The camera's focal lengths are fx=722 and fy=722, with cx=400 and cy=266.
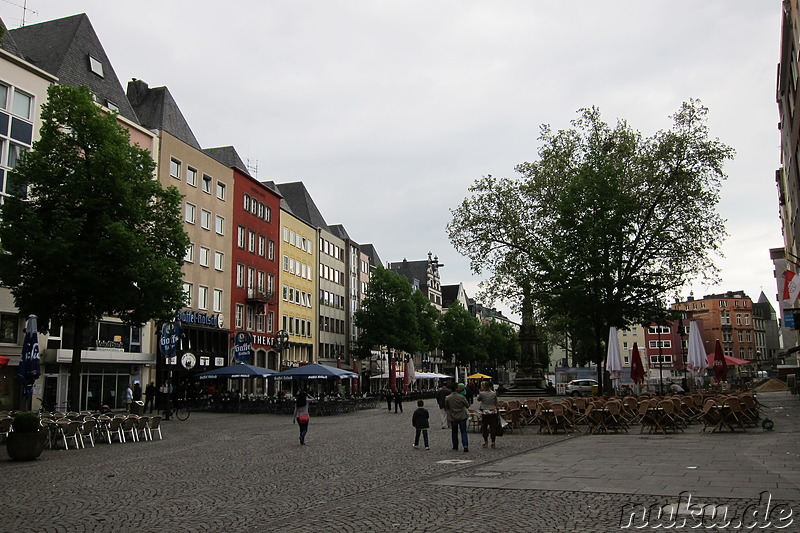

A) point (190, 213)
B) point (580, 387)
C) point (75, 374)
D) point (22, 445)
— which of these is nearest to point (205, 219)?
point (190, 213)

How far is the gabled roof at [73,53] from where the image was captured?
42094 millimetres

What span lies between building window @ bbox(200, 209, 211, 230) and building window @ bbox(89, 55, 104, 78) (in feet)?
37.4

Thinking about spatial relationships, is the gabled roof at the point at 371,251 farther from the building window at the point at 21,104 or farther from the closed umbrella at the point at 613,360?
the closed umbrella at the point at 613,360

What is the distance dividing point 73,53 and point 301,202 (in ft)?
119

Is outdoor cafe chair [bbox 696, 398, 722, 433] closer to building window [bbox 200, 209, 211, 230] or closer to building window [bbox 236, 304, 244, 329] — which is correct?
building window [bbox 200, 209, 211, 230]

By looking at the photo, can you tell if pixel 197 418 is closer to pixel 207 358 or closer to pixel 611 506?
pixel 207 358

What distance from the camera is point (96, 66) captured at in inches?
1769

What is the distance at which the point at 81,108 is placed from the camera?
2783 centimetres

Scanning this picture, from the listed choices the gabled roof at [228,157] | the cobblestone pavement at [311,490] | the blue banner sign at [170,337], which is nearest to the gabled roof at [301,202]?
the gabled roof at [228,157]

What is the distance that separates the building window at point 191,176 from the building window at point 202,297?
7306 mm

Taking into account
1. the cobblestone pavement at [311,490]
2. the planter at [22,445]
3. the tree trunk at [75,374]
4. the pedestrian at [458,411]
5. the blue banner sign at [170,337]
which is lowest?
the cobblestone pavement at [311,490]

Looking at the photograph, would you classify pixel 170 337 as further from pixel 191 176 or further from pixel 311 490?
pixel 311 490

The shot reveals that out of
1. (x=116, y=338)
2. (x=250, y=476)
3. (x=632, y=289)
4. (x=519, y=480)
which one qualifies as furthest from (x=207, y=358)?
(x=519, y=480)

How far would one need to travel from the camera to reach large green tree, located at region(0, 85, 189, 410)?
85.1 feet
